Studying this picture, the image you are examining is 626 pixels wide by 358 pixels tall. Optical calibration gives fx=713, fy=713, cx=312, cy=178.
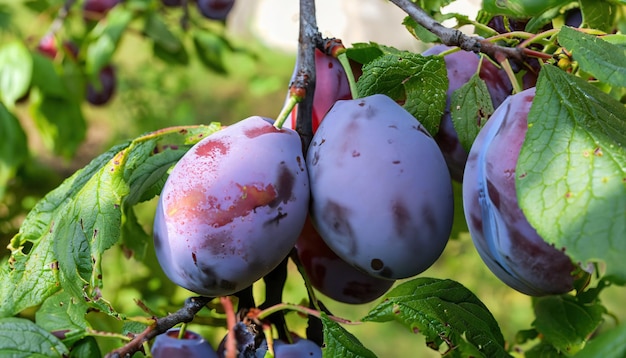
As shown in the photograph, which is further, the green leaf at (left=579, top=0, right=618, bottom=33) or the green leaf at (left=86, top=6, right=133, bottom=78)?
the green leaf at (left=86, top=6, right=133, bottom=78)

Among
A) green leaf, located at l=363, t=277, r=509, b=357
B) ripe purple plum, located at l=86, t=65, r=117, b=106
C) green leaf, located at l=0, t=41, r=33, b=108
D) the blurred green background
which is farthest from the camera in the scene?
ripe purple plum, located at l=86, t=65, r=117, b=106

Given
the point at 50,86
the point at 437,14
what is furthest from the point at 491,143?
the point at 50,86

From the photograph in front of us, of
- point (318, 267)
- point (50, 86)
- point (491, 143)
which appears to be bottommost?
point (50, 86)

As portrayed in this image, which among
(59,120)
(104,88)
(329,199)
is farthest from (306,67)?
(104,88)

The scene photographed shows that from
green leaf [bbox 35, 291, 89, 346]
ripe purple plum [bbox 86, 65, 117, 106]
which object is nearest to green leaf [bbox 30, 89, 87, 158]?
ripe purple plum [bbox 86, 65, 117, 106]

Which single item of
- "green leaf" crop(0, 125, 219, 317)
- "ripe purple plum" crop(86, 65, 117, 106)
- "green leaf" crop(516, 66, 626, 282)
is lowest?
"ripe purple plum" crop(86, 65, 117, 106)

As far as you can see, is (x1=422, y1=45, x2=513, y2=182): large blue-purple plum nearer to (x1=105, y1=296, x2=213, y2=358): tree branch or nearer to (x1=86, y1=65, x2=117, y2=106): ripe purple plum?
(x1=105, y1=296, x2=213, y2=358): tree branch

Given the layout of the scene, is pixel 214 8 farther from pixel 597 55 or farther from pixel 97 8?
pixel 597 55

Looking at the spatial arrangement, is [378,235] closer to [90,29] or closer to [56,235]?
[56,235]
